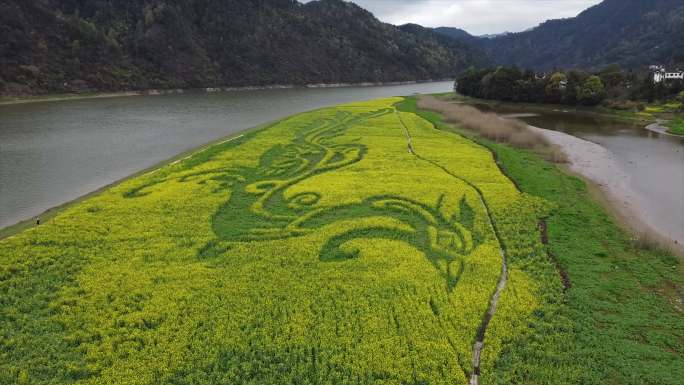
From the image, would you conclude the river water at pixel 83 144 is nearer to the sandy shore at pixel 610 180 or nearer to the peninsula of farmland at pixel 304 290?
the peninsula of farmland at pixel 304 290

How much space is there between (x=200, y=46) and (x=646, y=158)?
362 feet

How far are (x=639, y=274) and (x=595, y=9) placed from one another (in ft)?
766

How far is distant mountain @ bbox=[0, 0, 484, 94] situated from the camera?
73.2m

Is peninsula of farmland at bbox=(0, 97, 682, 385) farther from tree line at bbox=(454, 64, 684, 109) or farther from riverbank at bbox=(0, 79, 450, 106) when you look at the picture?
riverbank at bbox=(0, 79, 450, 106)

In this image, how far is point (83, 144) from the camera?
27125 mm

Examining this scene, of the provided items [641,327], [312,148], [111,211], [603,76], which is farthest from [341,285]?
[603,76]

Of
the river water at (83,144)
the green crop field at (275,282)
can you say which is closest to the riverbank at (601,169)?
the green crop field at (275,282)

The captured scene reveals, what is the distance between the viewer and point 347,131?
27625 millimetres

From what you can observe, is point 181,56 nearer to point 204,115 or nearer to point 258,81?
point 258,81

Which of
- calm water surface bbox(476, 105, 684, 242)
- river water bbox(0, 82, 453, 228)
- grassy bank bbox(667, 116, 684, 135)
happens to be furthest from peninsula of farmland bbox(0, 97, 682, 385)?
grassy bank bbox(667, 116, 684, 135)

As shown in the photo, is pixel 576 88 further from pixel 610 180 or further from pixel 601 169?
pixel 610 180

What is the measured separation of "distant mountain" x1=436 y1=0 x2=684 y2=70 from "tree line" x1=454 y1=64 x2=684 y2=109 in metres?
59.5

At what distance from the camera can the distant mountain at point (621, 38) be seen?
394ft

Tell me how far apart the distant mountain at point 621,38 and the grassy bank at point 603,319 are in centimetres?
11111
